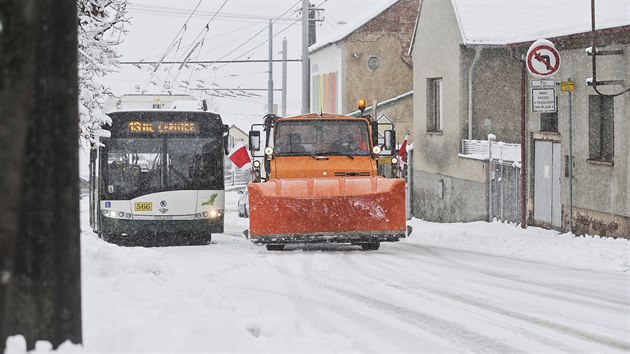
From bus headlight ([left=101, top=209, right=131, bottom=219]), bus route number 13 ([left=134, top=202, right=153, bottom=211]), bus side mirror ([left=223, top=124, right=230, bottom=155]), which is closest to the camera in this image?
bus side mirror ([left=223, top=124, right=230, bottom=155])

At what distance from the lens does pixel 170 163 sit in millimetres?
21719

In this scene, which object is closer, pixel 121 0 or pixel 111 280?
pixel 111 280

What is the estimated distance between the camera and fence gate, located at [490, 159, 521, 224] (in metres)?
24.0

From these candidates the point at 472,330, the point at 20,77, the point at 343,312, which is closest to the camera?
the point at 20,77

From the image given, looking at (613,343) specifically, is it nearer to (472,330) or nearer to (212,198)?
(472,330)

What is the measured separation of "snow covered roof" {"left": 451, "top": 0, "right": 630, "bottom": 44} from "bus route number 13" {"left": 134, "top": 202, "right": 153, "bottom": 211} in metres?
8.54

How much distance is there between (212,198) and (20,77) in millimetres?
16503

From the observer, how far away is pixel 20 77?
5.21m

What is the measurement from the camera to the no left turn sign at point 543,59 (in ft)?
61.1

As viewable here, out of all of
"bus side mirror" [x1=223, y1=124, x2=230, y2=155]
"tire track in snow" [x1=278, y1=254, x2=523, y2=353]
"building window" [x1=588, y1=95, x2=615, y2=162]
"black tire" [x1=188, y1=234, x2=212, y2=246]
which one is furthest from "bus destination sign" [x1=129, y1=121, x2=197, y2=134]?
"tire track in snow" [x1=278, y1=254, x2=523, y2=353]

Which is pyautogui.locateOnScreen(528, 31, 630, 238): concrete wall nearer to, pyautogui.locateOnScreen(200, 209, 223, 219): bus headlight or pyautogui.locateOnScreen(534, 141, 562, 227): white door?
pyautogui.locateOnScreen(534, 141, 562, 227): white door

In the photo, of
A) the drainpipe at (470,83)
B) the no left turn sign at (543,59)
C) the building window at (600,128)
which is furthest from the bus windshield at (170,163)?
the drainpipe at (470,83)

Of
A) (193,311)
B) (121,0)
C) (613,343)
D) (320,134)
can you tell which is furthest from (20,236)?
(320,134)

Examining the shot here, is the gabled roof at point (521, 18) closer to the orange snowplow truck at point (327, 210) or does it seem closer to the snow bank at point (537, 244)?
the snow bank at point (537, 244)
